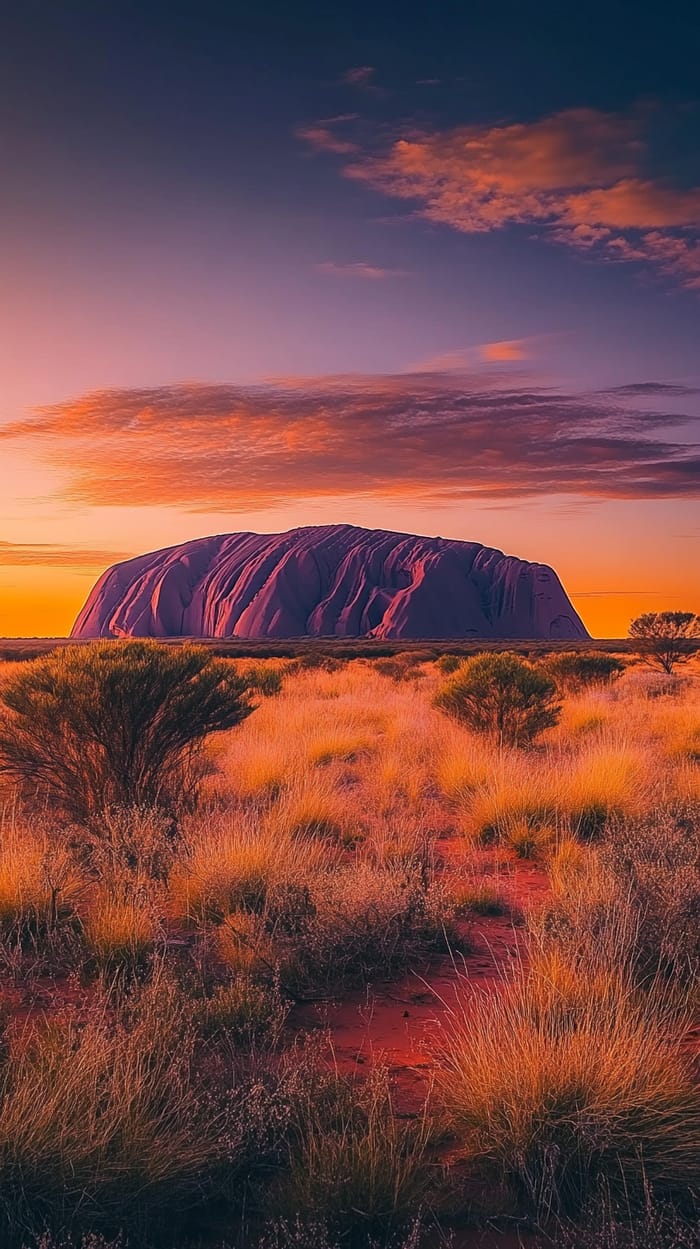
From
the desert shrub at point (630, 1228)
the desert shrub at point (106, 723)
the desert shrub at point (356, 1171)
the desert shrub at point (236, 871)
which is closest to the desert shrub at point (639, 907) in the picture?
the desert shrub at point (630, 1228)

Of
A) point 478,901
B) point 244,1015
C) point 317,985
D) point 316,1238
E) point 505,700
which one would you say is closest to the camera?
point 316,1238

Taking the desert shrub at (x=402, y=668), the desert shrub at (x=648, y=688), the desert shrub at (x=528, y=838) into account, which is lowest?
the desert shrub at (x=402, y=668)

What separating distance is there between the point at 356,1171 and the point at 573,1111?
2.88 ft

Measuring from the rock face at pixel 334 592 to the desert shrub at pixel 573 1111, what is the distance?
106 metres

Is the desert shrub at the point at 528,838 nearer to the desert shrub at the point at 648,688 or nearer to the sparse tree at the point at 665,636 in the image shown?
the desert shrub at the point at 648,688

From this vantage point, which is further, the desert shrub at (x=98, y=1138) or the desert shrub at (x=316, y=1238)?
the desert shrub at (x=98, y=1138)

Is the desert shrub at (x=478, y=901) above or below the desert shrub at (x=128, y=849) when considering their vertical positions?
below

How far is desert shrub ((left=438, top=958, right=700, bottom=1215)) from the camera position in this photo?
3.11 m

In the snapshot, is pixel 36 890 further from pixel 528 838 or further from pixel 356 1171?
pixel 528 838

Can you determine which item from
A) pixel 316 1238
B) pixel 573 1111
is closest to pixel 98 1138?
pixel 316 1238

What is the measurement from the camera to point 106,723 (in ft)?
28.0

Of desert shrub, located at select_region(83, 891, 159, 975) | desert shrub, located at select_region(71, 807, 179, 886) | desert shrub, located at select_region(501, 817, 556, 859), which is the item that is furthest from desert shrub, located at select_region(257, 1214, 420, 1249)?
desert shrub, located at select_region(501, 817, 556, 859)

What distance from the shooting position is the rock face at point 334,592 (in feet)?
373

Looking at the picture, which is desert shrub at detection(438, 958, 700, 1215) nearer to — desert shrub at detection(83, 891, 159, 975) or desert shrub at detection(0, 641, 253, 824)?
desert shrub at detection(83, 891, 159, 975)
